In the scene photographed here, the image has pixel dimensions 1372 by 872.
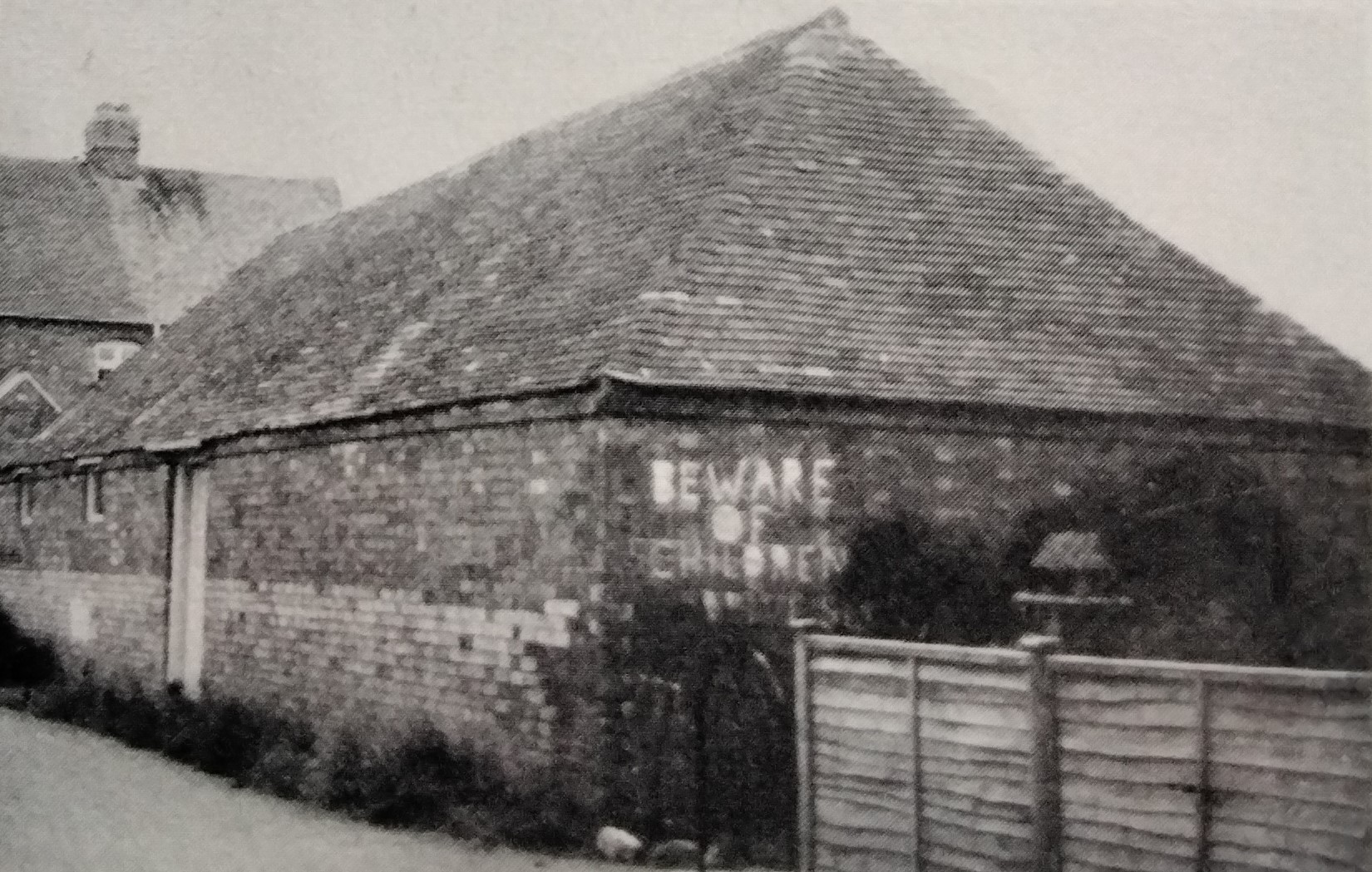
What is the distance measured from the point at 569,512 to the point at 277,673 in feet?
17.0

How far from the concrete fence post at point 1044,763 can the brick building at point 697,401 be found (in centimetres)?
327

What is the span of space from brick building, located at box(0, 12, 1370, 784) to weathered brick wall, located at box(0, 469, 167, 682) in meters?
0.51

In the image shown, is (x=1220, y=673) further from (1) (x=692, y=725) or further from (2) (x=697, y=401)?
(2) (x=697, y=401)

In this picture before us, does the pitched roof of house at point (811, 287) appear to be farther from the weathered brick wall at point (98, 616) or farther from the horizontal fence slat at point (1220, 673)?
the horizontal fence slat at point (1220, 673)

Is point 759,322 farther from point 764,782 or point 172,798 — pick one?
point 172,798

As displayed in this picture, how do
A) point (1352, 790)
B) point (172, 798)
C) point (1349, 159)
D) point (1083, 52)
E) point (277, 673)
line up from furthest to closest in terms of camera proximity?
point (277, 673) < point (172, 798) < point (1083, 52) < point (1349, 159) < point (1352, 790)

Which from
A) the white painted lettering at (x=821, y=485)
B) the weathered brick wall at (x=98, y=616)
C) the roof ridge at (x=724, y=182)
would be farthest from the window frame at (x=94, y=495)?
the white painted lettering at (x=821, y=485)

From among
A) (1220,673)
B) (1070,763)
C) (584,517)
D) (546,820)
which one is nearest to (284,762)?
(546,820)

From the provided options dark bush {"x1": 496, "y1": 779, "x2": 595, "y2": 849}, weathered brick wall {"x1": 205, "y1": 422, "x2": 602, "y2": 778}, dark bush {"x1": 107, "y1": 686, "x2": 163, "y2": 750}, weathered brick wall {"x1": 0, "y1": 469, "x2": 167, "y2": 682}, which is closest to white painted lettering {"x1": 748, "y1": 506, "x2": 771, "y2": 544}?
weathered brick wall {"x1": 205, "y1": 422, "x2": 602, "y2": 778}

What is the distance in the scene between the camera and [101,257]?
24453 millimetres

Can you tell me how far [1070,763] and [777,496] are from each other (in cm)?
371

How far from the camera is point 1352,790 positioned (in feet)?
17.2

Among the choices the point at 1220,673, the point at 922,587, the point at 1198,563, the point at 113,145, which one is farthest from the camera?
the point at 113,145

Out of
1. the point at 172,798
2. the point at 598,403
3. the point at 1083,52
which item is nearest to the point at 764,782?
the point at 598,403
